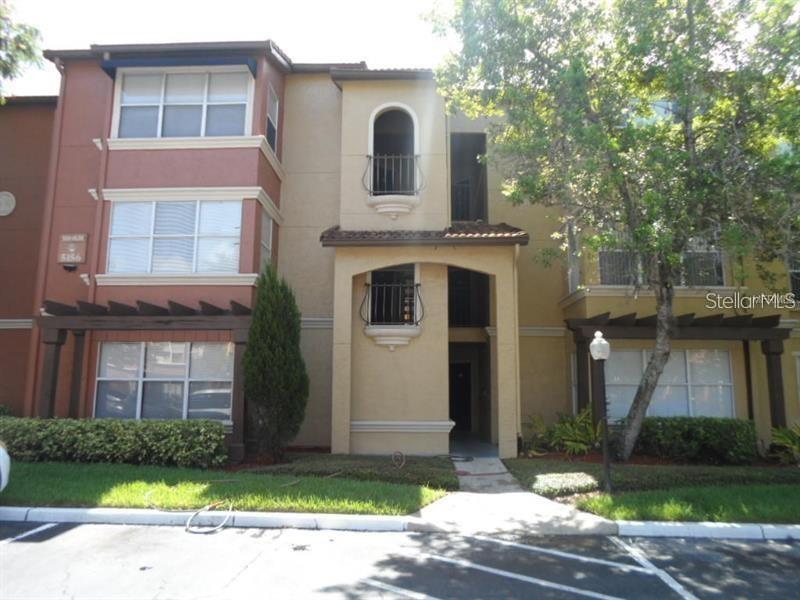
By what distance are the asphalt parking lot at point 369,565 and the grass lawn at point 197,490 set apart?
0.54m

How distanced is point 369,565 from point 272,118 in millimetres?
11142

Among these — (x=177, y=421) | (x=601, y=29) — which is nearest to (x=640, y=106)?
(x=601, y=29)

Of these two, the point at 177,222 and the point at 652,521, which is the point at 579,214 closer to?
the point at 652,521

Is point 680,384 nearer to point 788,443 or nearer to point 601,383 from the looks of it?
point 788,443

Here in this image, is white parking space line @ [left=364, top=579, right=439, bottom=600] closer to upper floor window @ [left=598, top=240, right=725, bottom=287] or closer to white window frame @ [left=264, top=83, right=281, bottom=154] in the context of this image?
upper floor window @ [left=598, top=240, right=725, bottom=287]

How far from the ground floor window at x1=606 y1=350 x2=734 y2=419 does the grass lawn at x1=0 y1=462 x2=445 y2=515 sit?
636 centimetres

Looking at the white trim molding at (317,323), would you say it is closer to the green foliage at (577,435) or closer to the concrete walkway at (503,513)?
the concrete walkway at (503,513)

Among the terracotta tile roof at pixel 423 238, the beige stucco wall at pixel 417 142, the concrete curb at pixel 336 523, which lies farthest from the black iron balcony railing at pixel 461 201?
the concrete curb at pixel 336 523

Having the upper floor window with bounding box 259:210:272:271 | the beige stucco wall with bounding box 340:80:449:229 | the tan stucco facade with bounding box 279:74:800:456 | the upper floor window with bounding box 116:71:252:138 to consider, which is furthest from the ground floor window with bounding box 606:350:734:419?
the upper floor window with bounding box 116:71:252:138

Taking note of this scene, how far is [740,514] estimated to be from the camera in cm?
753

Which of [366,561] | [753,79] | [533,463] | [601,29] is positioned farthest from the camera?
→ [533,463]

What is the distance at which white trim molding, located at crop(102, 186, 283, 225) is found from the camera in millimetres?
12336

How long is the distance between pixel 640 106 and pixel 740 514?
6.94 metres

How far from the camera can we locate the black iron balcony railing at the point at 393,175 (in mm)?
13164
